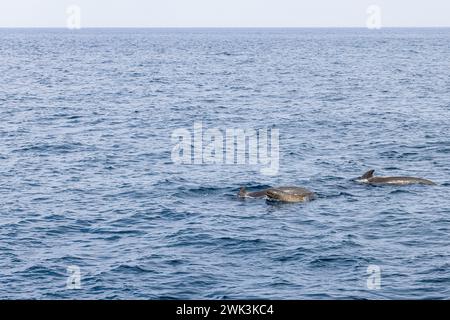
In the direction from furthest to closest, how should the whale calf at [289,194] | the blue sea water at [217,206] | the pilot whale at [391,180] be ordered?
1. the pilot whale at [391,180]
2. the whale calf at [289,194]
3. the blue sea water at [217,206]

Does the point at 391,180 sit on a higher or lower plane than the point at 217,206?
higher

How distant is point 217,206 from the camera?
108ft

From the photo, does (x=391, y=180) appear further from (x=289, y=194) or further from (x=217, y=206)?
(x=217, y=206)

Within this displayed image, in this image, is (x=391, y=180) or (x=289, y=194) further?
(x=391, y=180)

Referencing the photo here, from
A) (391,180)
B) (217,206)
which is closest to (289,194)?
(217,206)

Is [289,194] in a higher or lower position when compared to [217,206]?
higher

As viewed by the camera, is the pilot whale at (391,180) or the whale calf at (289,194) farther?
the pilot whale at (391,180)

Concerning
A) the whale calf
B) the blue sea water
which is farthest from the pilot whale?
the whale calf

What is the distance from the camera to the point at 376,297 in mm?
20641

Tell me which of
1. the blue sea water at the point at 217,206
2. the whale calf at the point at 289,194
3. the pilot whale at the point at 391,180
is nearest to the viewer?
the blue sea water at the point at 217,206

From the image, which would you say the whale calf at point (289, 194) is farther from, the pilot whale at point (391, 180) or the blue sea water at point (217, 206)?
the pilot whale at point (391, 180)

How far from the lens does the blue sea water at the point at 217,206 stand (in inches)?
888

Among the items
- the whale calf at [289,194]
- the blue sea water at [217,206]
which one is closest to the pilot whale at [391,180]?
the blue sea water at [217,206]
